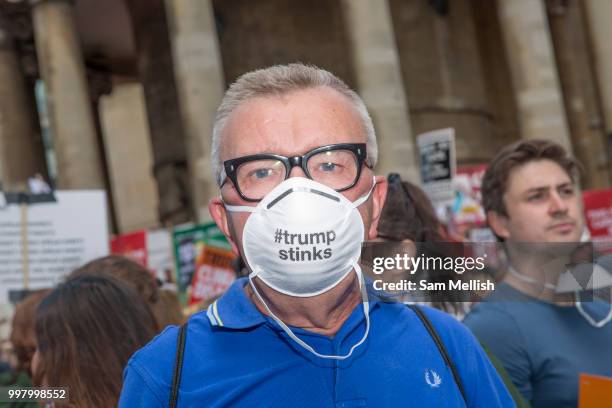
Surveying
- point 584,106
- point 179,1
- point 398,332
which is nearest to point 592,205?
point 398,332

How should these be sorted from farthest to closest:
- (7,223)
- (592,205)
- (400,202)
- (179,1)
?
(179,1) → (592,205) → (7,223) → (400,202)

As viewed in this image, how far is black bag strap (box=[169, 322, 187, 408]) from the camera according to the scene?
220cm

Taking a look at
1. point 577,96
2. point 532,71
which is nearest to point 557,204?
point 532,71

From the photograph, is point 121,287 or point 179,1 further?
point 179,1

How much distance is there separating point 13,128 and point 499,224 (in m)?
24.6

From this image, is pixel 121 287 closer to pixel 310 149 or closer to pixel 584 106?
pixel 310 149

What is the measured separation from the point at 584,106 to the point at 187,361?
32040mm

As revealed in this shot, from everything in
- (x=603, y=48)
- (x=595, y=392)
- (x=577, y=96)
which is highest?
(x=603, y=48)

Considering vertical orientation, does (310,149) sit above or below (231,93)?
below

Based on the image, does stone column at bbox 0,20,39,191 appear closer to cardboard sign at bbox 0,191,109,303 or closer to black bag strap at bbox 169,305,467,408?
cardboard sign at bbox 0,191,109,303

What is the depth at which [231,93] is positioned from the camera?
2402 millimetres

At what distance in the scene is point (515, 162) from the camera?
13.9 feet

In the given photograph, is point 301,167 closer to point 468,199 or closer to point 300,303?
point 300,303

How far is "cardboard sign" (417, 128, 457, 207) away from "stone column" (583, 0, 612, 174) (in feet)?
49.4
